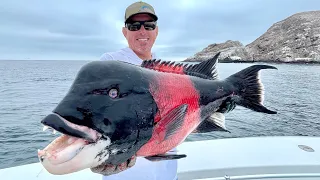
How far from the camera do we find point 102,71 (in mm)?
1562

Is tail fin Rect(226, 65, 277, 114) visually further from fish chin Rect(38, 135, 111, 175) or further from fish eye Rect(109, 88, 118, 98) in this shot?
fish chin Rect(38, 135, 111, 175)

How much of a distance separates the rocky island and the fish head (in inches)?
Result: 3984

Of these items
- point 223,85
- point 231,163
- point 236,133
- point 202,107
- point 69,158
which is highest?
point 223,85

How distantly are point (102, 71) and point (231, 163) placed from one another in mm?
3075

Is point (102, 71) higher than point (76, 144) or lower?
higher

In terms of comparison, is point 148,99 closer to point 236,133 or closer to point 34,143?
point 34,143

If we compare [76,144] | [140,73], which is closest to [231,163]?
[140,73]

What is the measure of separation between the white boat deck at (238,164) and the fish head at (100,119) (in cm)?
238

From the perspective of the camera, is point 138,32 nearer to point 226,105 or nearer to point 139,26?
point 139,26

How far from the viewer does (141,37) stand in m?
2.57

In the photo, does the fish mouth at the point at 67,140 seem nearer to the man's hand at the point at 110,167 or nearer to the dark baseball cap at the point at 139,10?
the man's hand at the point at 110,167

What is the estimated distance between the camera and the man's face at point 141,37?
2.51 metres

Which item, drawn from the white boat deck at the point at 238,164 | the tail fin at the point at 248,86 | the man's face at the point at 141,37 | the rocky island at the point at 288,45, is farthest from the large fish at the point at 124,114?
the rocky island at the point at 288,45

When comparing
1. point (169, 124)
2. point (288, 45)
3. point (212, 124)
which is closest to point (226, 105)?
point (212, 124)
